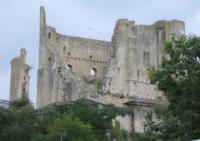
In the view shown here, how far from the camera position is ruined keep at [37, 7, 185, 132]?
61.2m

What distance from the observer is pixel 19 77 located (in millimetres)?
64812

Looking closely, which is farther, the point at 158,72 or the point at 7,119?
the point at 7,119

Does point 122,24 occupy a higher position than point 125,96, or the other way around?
point 122,24

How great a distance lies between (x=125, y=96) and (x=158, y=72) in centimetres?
2942

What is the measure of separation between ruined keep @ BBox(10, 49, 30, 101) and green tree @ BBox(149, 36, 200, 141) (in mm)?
31824

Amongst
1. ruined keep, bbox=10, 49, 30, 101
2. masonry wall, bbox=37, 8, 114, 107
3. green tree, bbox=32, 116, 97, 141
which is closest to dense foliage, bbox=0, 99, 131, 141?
green tree, bbox=32, 116, 97, 141

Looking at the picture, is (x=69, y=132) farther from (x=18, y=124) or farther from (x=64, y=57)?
(x=64, y=57)

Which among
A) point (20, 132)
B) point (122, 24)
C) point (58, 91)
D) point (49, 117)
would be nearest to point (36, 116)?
point (49, 117)

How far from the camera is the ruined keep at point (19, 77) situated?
64.8m

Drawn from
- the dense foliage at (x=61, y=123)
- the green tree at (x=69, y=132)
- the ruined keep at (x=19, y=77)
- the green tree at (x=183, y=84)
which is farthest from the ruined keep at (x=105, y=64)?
the green tree at (x=183, y=84)

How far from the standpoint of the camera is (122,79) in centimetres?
6631

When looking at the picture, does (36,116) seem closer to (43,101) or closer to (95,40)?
(43,101)

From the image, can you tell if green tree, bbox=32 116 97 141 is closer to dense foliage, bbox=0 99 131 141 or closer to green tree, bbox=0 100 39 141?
dense foliage, bbox=0 99 131 141

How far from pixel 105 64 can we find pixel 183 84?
3560cm
